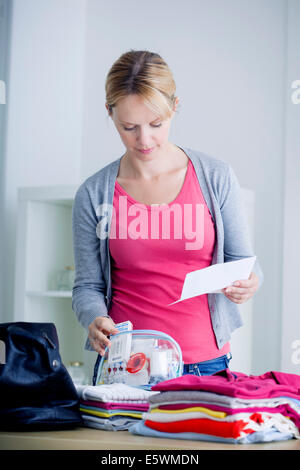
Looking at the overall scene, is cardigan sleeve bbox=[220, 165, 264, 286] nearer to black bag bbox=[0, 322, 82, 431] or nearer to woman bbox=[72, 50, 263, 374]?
woman bbox=[72, 50, 263, 374]

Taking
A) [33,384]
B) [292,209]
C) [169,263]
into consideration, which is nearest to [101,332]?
[169,263]

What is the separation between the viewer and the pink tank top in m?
1.46

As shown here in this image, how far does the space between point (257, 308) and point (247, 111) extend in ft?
2.88

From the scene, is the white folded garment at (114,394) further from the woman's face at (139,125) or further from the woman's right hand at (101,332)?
the woman's face at (139,125)

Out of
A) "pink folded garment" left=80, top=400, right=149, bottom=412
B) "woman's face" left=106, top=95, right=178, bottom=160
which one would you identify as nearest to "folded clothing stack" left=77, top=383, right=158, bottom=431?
"pink folded garment" left=80, top=400, right=149, bottom=412

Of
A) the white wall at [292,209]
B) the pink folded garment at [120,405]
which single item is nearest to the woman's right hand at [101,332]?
the pink folded garment at [120,405]

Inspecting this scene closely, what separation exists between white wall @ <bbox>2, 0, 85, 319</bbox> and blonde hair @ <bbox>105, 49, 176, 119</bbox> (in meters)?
1.67

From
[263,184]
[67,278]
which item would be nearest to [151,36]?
[263,184]

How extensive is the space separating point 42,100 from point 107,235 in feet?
6.33

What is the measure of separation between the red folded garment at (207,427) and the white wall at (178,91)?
1840 mm

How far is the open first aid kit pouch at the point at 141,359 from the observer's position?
1.26 meters

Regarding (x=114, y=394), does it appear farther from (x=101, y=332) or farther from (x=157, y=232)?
(x=157, y=232)

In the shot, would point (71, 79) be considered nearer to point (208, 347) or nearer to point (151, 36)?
point (151, 36)

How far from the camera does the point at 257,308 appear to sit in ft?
9.16
